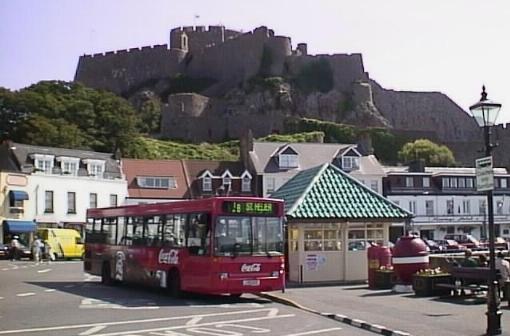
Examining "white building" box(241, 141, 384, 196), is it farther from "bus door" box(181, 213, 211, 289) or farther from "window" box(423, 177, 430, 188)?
"bus door" box(181, 213, 211, 289)

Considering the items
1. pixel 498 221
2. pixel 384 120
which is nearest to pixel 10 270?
pixel 498 221

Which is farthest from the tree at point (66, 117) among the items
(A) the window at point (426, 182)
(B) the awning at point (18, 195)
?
(A) the window at point (426, 182)

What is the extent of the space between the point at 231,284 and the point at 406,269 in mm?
5407

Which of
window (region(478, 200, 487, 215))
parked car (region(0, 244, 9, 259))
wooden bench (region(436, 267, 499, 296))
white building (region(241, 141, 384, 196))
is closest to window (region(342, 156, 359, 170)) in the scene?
white building (region(241, 141, 384, 196))

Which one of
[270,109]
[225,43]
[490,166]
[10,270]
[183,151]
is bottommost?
[10,270]

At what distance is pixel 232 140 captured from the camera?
377 ft

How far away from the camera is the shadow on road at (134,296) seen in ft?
72.6

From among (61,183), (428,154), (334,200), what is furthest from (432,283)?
(428,154)

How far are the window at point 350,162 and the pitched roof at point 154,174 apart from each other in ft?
44.1

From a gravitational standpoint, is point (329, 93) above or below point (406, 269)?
above

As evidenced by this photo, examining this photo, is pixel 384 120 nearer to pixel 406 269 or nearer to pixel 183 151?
pixel 183 151

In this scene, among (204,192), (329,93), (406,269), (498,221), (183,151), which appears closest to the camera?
(406,269)

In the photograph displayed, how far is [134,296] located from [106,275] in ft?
16.4

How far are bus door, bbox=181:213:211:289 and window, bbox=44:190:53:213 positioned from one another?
40.1 m
